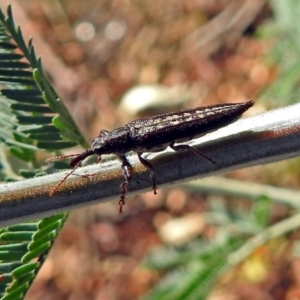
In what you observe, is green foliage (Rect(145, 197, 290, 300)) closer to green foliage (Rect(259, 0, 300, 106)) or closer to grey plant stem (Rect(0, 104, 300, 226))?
green foliage (Rect(259, 0, 300, 106))

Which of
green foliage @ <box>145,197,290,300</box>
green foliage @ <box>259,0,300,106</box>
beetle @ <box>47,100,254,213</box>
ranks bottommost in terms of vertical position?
green foliage @ <box>145,197,290,300</box>

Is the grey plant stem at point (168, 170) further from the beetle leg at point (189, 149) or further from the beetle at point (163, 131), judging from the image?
the beetle at point (163, 131)

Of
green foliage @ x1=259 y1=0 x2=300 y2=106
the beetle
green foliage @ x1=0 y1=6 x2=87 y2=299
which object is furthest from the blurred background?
green foliage @ x1=0 y1=6 x2=87 y2=299

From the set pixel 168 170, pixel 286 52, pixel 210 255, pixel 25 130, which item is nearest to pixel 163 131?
pixel 25 130

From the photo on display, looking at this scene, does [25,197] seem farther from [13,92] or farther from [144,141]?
[144,141]

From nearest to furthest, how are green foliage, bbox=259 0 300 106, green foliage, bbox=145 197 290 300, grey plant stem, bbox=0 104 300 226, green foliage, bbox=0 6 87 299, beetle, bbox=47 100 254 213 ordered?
grey plant stem, bbox=0 104 300 226 < green foliage, bbox=0 6 87 299 < beetle, bbox=47 100 254 213 < green foliage, bbox=145 197 290 300 < green foliage, bbox=259 0 300 106

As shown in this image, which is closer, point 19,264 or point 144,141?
point 19,264

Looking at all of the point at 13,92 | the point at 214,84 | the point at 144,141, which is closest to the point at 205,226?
the point at 214,84

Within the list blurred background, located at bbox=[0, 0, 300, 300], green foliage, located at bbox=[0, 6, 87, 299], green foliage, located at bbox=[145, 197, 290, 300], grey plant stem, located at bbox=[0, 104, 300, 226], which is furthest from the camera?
blurred background, located at bbox=[0, 0, 300, 300]
